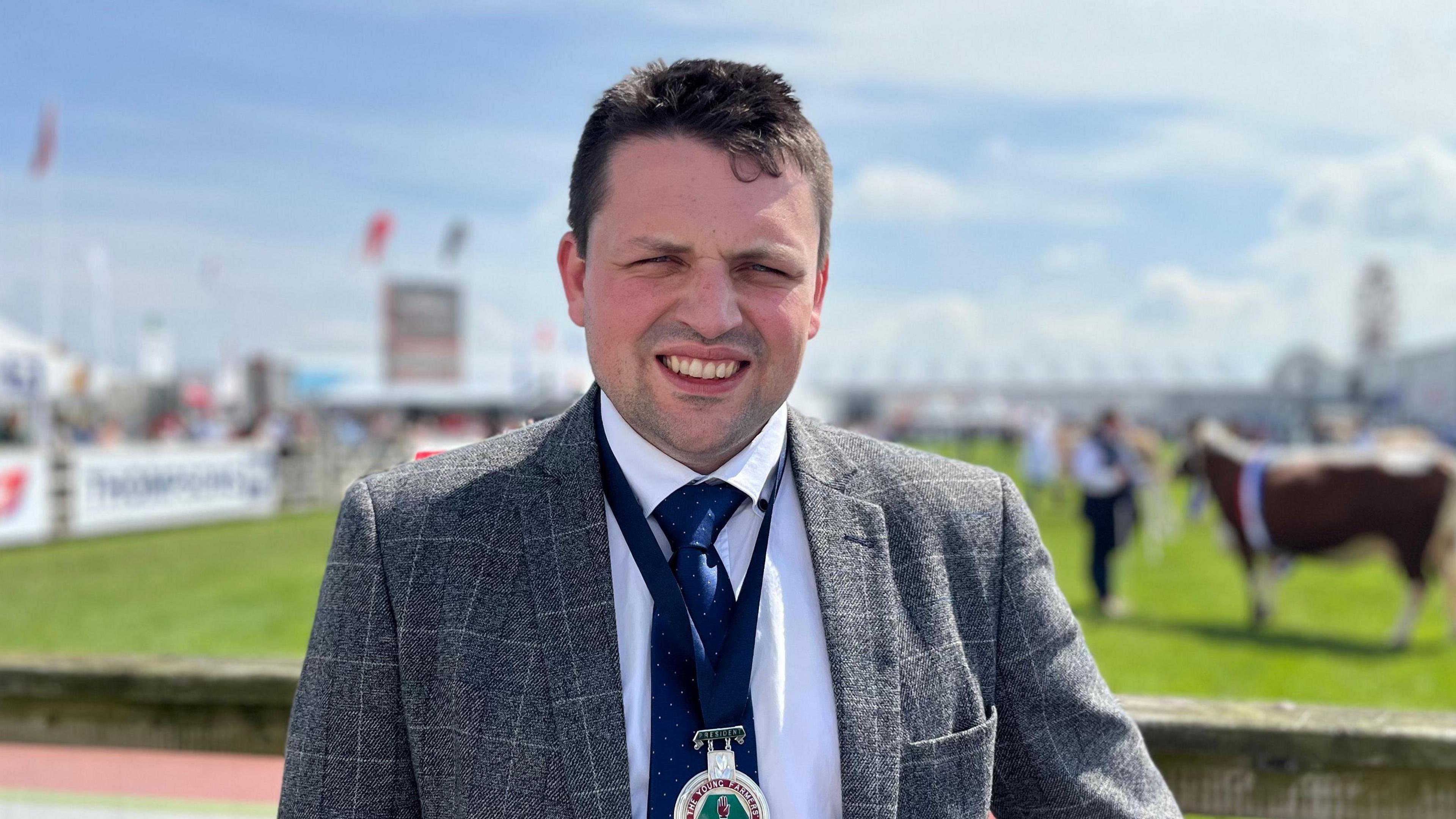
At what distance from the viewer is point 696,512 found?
150 centimetres

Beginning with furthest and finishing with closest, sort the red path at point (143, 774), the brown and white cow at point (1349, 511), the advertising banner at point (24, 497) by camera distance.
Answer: the advertising banner at point (24, 497), the brown and white cow at point (1349, 511), the red path at point (143, 774)

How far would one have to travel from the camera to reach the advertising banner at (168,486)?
1529 centimetres

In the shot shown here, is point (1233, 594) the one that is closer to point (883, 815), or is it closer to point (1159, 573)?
point (1159, 573)

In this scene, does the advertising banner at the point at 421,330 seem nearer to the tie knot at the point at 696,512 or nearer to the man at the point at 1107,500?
the man at the point at 1107,500

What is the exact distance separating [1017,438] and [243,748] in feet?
178

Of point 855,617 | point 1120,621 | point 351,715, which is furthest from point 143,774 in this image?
point 1120,621

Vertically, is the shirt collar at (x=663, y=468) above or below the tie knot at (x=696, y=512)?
Answer: above

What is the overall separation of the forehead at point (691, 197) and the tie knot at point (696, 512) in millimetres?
338

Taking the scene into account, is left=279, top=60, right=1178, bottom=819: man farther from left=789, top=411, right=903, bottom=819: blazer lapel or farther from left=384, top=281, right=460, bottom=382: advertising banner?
left=384, top=281, right=460, bottom=382: advertising banner

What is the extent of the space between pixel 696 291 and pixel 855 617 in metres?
0.48

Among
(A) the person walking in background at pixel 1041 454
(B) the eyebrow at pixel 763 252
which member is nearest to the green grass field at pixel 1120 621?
(A) the person walking in background at pixel 1041 454

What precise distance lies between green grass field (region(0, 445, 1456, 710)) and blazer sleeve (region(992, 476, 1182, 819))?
5.89 m

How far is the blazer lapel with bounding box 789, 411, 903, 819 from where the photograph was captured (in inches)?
56.1

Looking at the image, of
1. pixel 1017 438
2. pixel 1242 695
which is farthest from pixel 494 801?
pixel 1017 438
